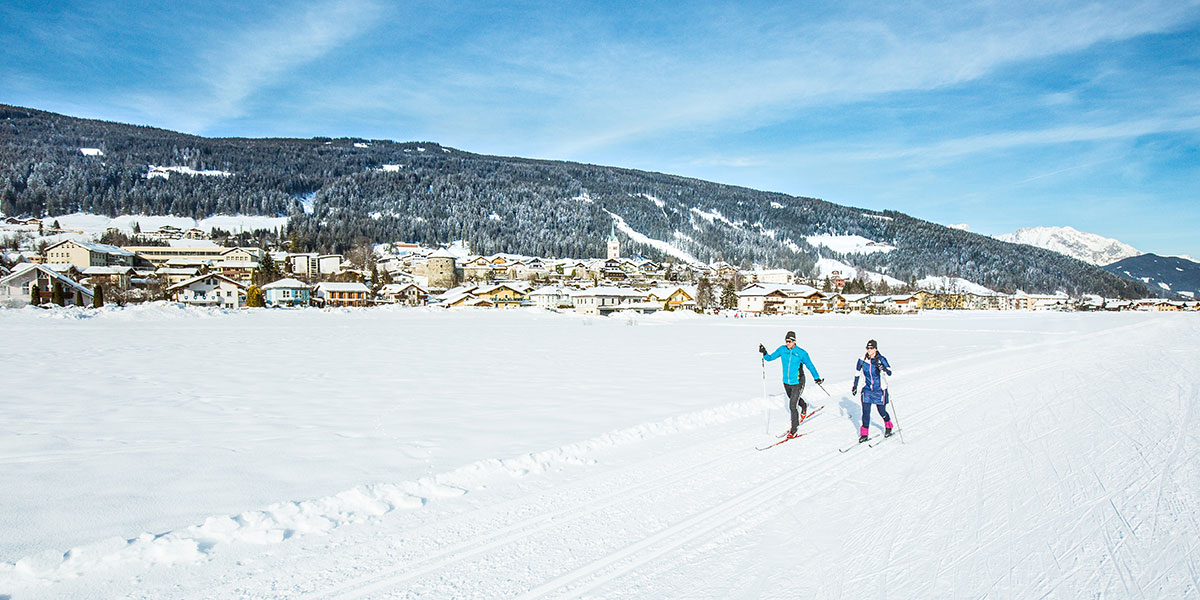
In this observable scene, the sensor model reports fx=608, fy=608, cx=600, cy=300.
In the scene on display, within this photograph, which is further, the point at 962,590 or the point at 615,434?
the point at 615,434

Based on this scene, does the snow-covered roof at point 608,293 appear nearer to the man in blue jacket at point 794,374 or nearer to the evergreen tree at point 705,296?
the evergreen tree at point 705,296

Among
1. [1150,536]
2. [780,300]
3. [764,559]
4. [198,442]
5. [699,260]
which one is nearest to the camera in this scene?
[764,559]

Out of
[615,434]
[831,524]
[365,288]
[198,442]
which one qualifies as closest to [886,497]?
[831,524]

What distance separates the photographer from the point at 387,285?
3593 inches

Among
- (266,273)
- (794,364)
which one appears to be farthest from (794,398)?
(266,273)

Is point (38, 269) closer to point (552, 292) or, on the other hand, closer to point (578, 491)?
point (552, 292)

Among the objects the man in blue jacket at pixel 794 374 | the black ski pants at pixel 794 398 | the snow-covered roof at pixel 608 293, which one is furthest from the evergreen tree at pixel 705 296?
the black ski pants at pixel 794 398

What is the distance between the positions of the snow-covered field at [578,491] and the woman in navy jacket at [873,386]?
0.49 metres

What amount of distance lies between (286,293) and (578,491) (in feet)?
247

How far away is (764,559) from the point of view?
4.51 metres

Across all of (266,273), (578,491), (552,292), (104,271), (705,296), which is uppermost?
(266,273)

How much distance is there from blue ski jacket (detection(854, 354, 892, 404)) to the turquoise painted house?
238 ft

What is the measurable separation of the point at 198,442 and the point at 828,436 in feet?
27.8

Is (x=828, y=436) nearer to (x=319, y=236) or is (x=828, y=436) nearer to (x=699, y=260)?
(x=319, y=236)
